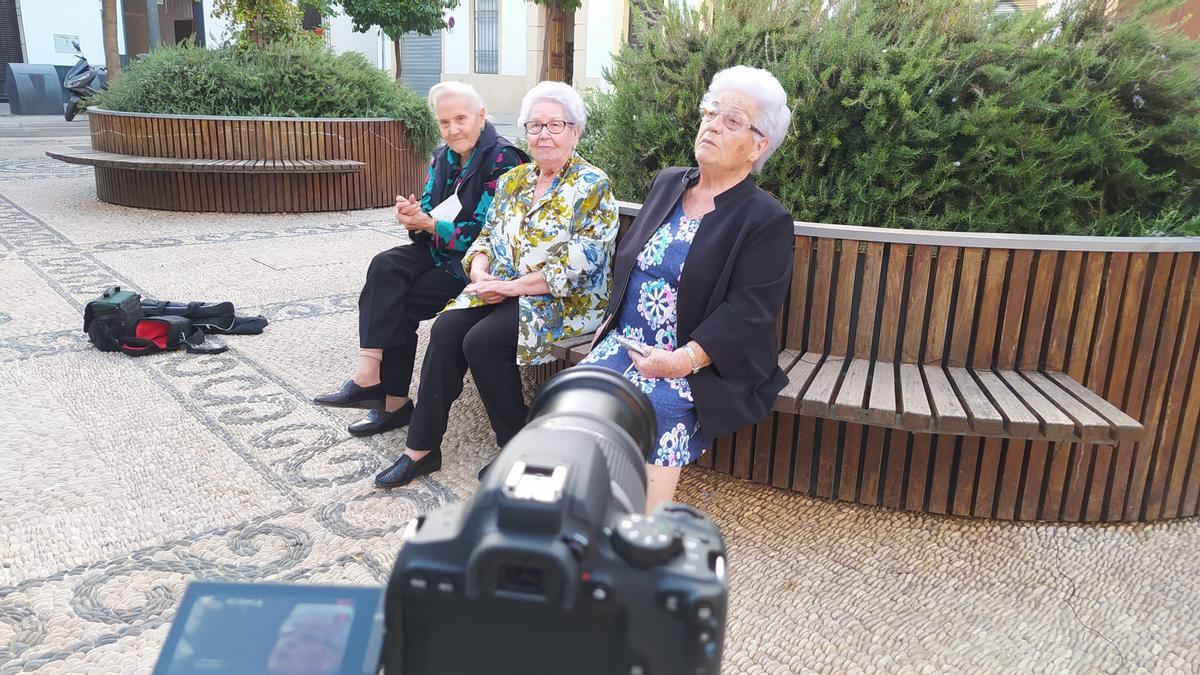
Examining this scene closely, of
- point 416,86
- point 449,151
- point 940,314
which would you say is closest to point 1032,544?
point 940,314

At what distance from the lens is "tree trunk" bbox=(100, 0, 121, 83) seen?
38.3 feet

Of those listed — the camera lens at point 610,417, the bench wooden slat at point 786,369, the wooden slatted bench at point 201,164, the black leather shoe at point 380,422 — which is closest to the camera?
the camera lens at point 610,417

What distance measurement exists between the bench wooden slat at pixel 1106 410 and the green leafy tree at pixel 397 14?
1681 cm

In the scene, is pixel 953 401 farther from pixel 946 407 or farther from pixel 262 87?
pixel 262 87

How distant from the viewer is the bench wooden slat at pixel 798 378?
271 cm

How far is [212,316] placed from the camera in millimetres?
4949

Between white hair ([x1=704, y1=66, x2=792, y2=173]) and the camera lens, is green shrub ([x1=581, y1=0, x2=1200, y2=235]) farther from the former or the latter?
the camera lens

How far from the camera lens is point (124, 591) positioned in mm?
2533

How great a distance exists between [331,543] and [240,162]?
6.50 m

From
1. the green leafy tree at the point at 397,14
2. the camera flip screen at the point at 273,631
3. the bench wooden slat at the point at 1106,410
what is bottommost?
the bench wooden slat at the point at 1106,410

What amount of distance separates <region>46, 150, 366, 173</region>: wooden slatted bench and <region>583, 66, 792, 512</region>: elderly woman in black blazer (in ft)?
20.9

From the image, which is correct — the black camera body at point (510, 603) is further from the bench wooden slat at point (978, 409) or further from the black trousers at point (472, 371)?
the black trousers at point (472, 371)

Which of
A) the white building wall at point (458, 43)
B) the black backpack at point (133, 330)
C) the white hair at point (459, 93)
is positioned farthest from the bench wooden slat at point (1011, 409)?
the white building wall at point (458, 43)

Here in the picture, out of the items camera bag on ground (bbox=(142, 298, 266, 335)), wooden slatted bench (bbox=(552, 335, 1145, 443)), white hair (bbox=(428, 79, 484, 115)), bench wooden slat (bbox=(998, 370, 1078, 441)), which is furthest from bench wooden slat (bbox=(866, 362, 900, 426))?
camera bag on ground (bbox=(142, 298, 266, 335))
